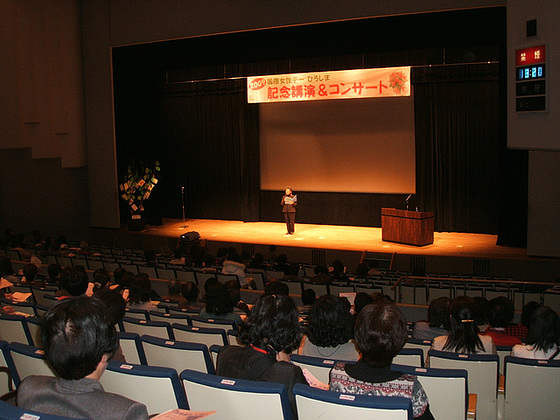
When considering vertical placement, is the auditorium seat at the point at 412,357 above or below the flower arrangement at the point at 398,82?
below

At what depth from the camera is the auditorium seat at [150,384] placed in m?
2.14

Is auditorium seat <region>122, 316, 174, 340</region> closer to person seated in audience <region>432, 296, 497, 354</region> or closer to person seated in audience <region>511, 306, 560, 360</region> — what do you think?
person seated in audience <region>432, 296, 497, 354</region>

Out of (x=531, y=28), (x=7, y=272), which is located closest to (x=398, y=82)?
(x=531, y=28)

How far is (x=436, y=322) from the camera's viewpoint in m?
4.23

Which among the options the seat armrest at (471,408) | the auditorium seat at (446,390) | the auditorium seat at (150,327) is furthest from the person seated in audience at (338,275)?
the auditorium seat at (446,390)

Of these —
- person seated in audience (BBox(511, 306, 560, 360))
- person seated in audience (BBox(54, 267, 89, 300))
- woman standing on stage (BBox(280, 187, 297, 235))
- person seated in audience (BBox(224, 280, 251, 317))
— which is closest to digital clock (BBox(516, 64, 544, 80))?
person seated in audience (BBox(511, 306, 560, 360))

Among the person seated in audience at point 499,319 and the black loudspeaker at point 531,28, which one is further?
the black loudspeaker at point 531,28

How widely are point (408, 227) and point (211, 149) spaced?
6.59 metres

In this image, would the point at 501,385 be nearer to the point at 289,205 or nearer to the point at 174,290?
the point at 174,290

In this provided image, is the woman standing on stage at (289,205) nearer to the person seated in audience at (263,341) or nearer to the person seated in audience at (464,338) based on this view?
the person seated in audience at (464,338)

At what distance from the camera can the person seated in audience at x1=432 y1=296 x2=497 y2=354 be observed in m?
3.37

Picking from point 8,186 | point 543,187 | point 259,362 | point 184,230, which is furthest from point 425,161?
point 259,362

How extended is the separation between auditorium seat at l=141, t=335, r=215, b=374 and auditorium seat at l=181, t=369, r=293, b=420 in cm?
81

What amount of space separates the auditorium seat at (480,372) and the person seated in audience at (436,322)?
4.08ft
